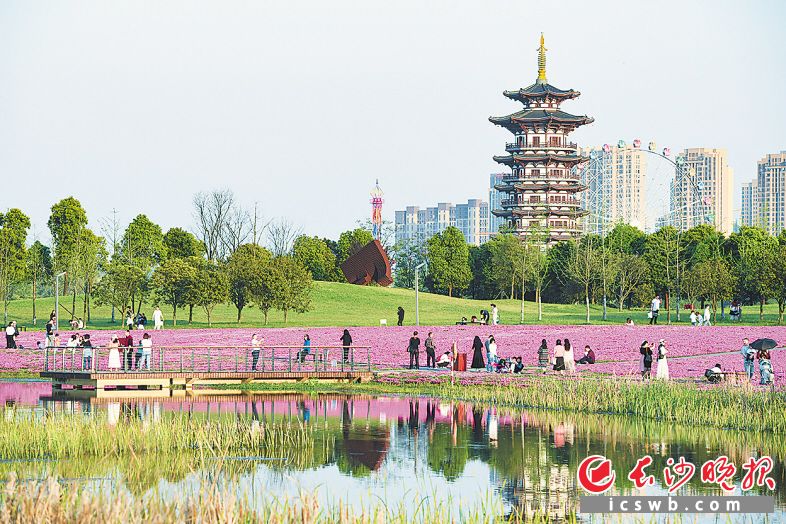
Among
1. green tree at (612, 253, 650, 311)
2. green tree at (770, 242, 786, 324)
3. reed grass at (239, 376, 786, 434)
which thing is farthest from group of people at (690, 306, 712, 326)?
reed grass at (239, 376, 786, 434)

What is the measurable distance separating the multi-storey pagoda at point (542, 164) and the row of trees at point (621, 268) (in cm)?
1631

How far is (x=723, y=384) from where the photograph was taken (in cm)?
3603

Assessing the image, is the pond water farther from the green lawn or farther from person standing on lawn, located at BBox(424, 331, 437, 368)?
the green lawn

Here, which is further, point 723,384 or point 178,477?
point 723,384

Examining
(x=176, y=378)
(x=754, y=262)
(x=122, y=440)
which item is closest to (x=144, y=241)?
(x=754, y=262)

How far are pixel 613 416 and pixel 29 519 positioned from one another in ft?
71.8

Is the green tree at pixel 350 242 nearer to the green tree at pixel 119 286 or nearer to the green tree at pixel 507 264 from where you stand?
the green tree at pixel 507 264

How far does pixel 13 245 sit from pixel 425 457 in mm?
73282

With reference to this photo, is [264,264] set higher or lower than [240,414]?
higher

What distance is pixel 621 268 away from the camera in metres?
101

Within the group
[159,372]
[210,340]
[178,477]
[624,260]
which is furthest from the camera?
[624,260]

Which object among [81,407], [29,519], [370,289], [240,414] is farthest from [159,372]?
[370,289]

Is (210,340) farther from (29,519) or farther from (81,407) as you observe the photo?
(29,519)

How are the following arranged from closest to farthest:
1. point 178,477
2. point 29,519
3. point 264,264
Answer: point 29,519, point 178,477, point 264,264
